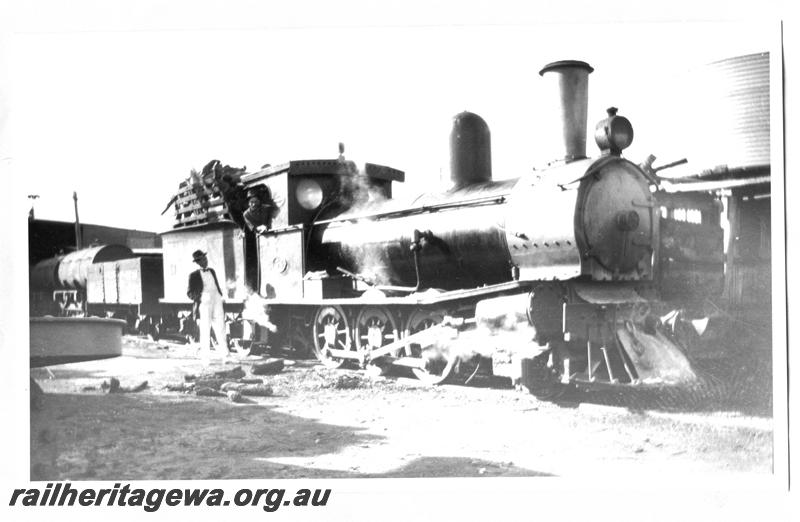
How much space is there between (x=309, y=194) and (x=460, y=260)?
5.62ft

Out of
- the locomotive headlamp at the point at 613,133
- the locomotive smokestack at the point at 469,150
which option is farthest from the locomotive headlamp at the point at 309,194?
the locomotive headlamp at the point at 613,133

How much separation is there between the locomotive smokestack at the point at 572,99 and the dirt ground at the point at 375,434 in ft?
5.61

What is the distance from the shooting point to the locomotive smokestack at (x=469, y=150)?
5254mm

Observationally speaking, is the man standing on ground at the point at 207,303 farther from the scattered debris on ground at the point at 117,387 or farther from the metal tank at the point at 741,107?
the metal tank at the point at 741,107

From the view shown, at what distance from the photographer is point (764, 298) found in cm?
458

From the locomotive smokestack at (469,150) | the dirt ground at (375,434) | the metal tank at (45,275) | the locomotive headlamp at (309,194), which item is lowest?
the dirt ground at (375,434)

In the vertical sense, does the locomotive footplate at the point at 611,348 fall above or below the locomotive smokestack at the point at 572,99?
below

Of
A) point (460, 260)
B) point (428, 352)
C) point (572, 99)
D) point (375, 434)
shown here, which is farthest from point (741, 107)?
point (375, 434)

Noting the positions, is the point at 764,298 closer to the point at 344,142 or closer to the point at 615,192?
the point at 615,192

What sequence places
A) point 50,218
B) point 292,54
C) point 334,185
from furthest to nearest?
point 334,185
point 50,218
point 292,54

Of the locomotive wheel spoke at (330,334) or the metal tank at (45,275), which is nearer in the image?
the metal tank at (45,275)

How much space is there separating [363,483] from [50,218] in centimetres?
292

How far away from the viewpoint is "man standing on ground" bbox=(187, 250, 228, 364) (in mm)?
6043

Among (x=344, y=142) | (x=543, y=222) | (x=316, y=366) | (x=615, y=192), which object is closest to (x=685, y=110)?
(x=615, y=192)
